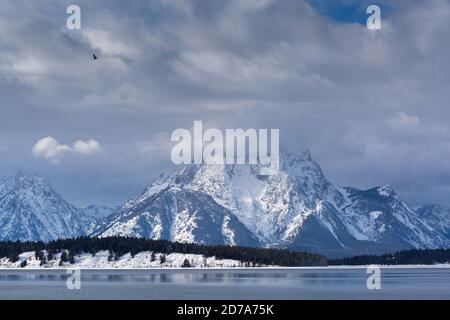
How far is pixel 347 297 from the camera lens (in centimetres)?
16012
